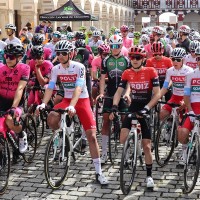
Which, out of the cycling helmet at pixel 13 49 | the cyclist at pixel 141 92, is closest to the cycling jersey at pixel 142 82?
the cyclist at pixel 141 92

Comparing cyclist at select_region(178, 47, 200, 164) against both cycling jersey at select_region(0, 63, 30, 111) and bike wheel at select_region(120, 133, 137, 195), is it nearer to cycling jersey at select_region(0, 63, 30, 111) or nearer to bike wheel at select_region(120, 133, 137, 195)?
bike wheel at select_region(120, 133, 137, 195)

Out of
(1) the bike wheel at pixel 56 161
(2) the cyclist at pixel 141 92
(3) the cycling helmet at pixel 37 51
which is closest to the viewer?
(1) the bike wheel at pixel 56 161

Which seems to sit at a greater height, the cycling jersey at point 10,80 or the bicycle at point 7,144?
the cycling jersey at point 10,80

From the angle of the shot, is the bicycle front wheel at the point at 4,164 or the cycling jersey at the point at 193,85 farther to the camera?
the cycling jersey at the point at 193,85

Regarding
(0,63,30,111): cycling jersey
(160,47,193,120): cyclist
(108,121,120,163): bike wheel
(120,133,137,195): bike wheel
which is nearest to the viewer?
(120,133,137,195): bike wheel

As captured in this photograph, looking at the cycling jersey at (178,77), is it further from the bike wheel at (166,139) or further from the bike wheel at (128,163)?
the bike wheel at (128,163)

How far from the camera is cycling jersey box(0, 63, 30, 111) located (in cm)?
622

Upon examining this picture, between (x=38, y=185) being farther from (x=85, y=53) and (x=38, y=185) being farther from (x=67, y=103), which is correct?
(x=85, y=53)

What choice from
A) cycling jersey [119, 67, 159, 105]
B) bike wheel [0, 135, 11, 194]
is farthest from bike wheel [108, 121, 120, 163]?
bike wheel [0, 135, 11, 194]

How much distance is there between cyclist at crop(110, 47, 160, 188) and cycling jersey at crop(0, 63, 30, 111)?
55.7 inches

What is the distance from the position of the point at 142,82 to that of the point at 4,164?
2278 mm

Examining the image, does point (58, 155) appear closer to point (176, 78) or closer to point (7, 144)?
point (7, 144)

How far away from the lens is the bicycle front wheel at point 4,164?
5.59m

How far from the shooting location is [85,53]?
9117 mm
